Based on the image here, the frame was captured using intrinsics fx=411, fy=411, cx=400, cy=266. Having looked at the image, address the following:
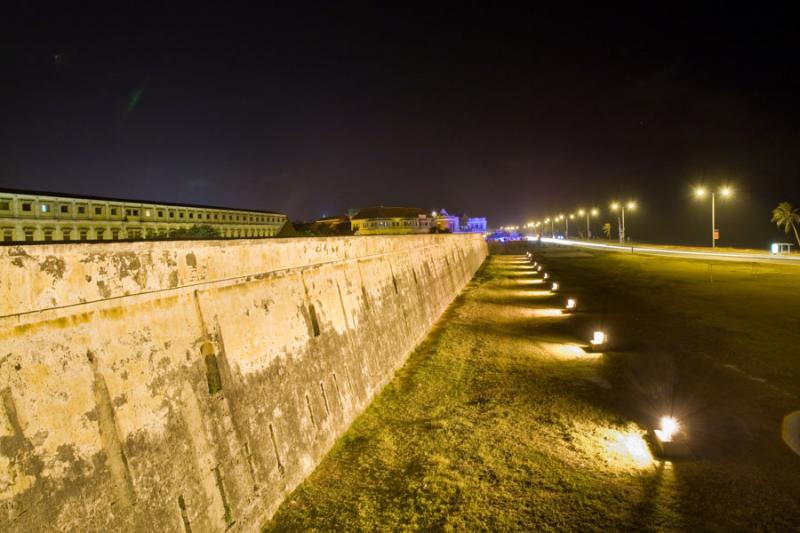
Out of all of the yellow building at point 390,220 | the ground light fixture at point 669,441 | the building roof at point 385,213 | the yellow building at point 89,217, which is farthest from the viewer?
the building roof at point 385,213

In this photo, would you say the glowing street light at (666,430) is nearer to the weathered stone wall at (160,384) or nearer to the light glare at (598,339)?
the weathered stone wall at (160,384)

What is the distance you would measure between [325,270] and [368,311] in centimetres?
237

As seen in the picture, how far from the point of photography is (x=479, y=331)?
16.4 metres

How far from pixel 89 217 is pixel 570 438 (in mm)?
60227

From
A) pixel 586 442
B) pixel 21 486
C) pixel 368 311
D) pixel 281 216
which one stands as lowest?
pixel 586 442

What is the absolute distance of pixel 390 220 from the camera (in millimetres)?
112188

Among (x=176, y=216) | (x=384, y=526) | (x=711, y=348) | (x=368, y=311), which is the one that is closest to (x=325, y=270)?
(x=368, y=311)

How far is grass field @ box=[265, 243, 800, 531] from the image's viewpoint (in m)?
5.53

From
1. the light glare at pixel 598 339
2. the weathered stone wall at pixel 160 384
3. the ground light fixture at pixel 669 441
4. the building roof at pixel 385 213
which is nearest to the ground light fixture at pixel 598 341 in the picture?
the light glare at pixel 598 339

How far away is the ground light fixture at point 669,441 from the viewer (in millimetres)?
6863

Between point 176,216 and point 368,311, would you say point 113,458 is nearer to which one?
point 368,311

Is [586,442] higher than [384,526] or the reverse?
the reverse

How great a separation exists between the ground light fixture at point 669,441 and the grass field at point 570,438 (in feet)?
0.49

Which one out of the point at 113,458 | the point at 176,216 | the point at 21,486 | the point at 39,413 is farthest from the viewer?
the point at 176,216
